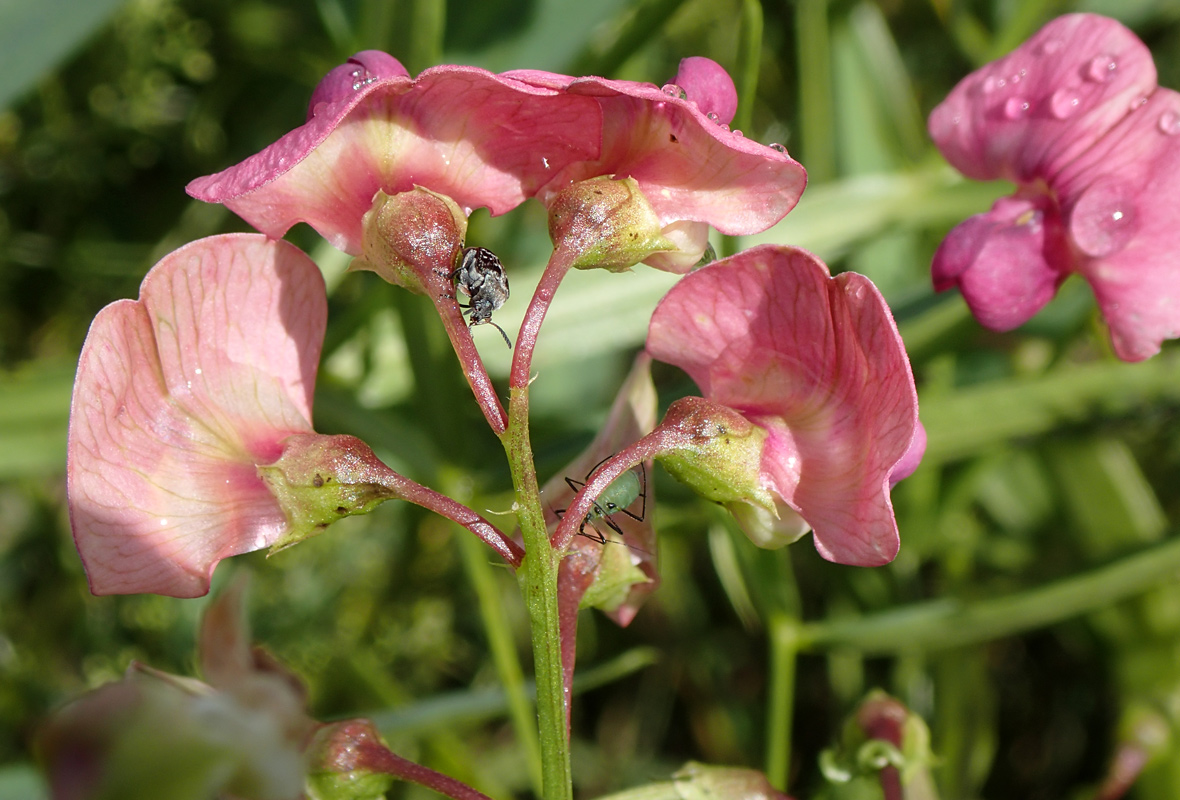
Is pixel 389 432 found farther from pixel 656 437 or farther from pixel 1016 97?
pixel 1016 97

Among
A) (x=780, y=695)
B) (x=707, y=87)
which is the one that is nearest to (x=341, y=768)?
(x=707, y=87)

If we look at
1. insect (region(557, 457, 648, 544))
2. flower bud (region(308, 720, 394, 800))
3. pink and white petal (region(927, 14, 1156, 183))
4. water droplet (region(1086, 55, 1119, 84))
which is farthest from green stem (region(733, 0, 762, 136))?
flower bud (region(308, 720, 394, 800))

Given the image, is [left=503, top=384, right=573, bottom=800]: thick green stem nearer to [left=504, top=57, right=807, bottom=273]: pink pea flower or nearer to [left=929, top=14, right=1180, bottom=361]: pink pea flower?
→ [left=504, top=57, right=807, bottom=273]: pink pea flower

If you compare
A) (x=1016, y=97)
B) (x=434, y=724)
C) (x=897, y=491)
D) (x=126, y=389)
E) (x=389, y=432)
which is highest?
(x=1016, y=97)

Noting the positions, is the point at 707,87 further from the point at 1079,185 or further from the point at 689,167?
the point at 1079,185

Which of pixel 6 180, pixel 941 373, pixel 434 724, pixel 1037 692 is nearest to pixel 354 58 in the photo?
pixel 434 724

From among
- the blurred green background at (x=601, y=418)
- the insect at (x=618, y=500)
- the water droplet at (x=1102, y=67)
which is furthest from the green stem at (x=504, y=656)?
the water droplet at (x=1102, y=67)
